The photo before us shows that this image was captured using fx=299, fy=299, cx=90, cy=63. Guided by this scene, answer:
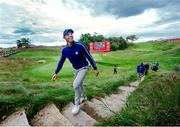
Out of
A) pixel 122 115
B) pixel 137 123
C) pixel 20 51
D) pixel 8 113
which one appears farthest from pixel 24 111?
pixel 20 51

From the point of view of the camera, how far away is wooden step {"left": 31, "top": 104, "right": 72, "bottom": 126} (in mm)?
5832

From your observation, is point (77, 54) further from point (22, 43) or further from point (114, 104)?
point (22, 43)

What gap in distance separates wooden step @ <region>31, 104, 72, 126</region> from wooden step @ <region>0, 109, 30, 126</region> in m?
0.27

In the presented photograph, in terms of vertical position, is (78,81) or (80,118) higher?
(78,81)

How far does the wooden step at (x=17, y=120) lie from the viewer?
5.61 metres

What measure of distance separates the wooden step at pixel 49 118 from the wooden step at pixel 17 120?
0.27 m

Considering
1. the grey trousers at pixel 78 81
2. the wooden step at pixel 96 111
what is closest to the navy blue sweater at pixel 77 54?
the grey trousers at pixel 78 81

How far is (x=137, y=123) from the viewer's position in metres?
4.64

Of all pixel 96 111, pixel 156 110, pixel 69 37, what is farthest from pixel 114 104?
pixel 156 110

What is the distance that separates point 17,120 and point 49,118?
643 mm

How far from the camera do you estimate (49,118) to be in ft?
19.9

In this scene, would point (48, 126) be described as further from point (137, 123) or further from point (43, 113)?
point (137, 123)

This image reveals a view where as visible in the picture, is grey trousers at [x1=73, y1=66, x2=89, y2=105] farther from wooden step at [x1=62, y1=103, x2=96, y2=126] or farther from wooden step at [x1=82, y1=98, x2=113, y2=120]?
wooden step at [x1=62, y1=103, x2=96, y2=126]

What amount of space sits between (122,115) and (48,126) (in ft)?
4.89
